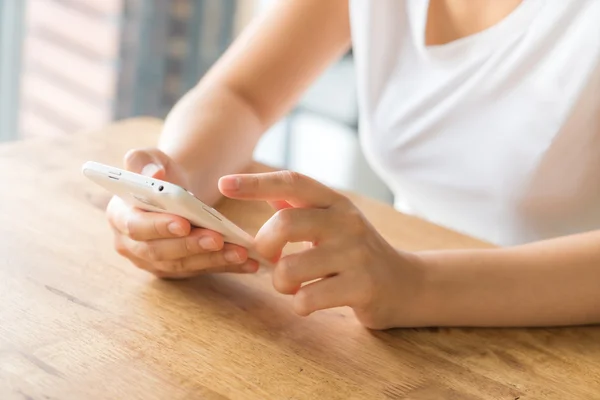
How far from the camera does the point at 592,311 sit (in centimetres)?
83

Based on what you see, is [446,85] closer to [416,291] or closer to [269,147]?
[416,291]

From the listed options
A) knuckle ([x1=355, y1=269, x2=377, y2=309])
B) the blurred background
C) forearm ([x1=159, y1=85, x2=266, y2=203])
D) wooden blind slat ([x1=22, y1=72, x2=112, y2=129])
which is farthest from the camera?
wooden blind slat ([x1=22, y1=72, x2=112, y2=129])

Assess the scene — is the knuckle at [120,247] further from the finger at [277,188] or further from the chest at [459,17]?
the chest at [459,17]

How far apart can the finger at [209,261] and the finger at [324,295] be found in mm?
68

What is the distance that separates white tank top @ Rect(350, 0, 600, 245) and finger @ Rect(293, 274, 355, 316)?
1.20ft

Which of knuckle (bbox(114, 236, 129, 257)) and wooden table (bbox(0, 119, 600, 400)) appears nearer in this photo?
wooden table (bbox(0, 119, 600, 400))

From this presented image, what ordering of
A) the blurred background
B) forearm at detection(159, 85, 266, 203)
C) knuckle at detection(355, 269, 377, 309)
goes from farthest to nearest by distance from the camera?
the blurred background → forearm at detection(159, 85, 266, 203) → knuckle at detection(355, 269, 377, 309)

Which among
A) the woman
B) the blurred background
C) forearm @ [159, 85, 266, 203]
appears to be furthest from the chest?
the blurred background

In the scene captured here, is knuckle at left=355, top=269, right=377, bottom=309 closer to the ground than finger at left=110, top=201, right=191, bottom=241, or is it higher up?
closer to the ground

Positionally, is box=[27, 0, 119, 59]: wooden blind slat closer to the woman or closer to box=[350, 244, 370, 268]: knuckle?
the woman

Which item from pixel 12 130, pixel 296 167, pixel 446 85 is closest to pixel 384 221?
pixel 446 85

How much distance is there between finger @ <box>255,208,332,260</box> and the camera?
0.76 meters

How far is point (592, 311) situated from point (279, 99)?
0.48m

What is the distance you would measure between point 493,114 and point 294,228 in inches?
15.7
